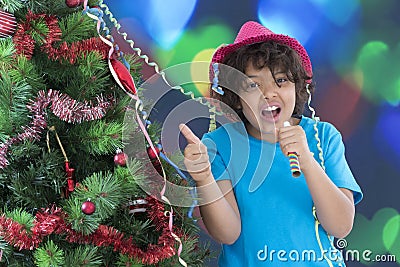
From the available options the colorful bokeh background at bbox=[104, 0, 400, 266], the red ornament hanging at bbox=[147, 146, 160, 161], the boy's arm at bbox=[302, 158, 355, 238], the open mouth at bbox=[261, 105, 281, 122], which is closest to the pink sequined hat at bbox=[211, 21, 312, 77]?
the open mouth at bbox=[261, 105, 281, 122]

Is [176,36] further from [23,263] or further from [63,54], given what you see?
[23,263]

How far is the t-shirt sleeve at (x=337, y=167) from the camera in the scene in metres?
1.10

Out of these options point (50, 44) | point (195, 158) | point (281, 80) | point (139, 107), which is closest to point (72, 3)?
point (50, 44)

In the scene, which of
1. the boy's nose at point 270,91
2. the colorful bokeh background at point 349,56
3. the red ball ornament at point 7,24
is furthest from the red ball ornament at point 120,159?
the colorful bokeh background at point 349,56

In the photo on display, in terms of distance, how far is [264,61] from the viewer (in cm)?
107

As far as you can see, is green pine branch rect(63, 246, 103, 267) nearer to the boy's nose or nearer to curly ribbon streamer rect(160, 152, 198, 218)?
curly ribbon streamer rect(160, 152, 198, 218)

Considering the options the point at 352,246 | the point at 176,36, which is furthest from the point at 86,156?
the point at 352,246

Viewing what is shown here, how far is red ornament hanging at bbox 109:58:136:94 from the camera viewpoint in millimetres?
839

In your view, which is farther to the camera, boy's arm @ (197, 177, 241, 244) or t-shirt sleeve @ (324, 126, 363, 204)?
t-shirt sleeve @ (324, 126, 363, 204)

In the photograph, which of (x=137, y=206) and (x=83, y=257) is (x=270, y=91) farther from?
(x=83, y=257)

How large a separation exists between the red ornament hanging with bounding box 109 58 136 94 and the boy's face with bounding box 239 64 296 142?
0.91 feet

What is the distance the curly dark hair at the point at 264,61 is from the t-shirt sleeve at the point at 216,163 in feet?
0.28

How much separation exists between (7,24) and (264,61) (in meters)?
0.46

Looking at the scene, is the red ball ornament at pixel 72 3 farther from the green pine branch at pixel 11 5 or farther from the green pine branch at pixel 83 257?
the green pine branch at pixel 83 257
